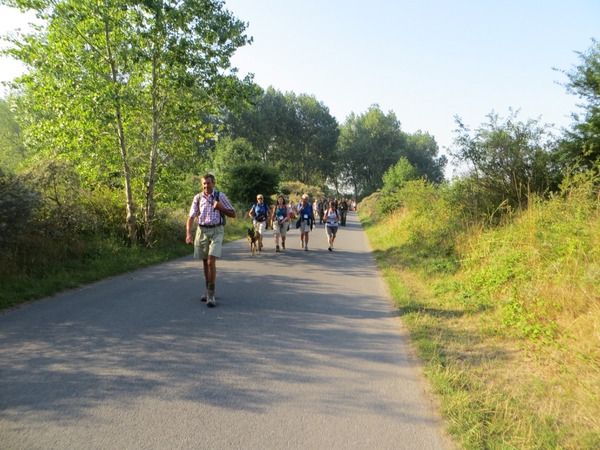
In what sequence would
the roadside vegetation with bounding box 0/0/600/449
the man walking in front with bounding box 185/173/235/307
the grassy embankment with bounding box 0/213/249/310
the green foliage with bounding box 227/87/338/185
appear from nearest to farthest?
the roadside vegetation with bounding box 0/0/600/449 < the man walking in front with bounding box 185/173/235/307 < the grassy embankment with bounding box 0/213/249/310 < the green foliage with bounding box 227/87/338/185

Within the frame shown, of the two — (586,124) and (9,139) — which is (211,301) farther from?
(9,139)

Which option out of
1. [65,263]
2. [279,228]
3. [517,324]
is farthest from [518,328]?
[279,228]

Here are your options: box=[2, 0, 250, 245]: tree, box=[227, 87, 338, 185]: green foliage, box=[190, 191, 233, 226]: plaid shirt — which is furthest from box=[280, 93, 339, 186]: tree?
box=[190, 191, 233, 226]: plaid shirt

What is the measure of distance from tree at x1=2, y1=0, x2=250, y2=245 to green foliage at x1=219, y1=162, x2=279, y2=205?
17.0 m

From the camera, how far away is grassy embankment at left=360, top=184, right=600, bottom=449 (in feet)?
11.0

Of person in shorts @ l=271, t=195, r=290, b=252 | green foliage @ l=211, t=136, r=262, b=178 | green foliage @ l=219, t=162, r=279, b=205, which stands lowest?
person in shorts @ l=271, t=195, r=290, b=252

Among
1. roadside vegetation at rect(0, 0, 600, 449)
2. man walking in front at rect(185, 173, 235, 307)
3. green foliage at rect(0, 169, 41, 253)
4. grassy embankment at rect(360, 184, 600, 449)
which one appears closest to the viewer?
grassy embankment at rect(360, 184, 600, 449)

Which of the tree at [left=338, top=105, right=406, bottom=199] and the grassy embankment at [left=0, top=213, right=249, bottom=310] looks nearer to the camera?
the grassy embankment at [left=0, top=213, right=249, bottom=310]

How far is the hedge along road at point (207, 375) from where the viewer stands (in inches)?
121

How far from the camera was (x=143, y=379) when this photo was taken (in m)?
3.90

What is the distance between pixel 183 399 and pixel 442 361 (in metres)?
2.70

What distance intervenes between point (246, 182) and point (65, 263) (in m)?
22.0

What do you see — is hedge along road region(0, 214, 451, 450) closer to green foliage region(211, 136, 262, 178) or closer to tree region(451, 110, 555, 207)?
tree region(451, 110, 555, 207)

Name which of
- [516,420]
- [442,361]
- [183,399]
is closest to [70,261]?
[183,399]
